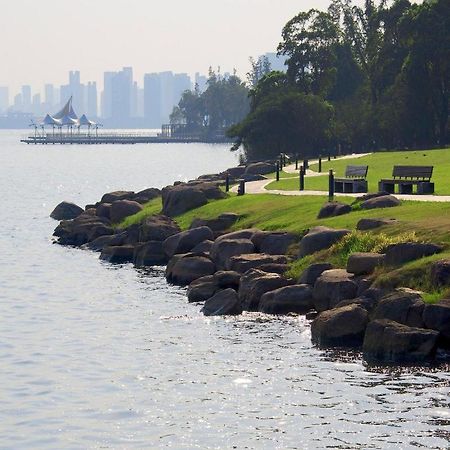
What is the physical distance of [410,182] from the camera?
180 ft

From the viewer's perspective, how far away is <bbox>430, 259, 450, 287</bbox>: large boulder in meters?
36.4

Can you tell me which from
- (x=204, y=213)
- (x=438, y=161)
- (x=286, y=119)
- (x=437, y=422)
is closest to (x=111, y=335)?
(x=437, y=422)

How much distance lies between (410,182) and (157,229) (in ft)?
43.0

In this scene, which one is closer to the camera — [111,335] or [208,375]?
[208,375]

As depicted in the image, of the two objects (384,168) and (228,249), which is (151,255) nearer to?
(228,249)

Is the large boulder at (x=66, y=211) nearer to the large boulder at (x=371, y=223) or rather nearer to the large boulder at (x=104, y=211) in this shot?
the large boulder at (x=104, y=211)

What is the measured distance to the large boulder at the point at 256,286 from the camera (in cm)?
4231

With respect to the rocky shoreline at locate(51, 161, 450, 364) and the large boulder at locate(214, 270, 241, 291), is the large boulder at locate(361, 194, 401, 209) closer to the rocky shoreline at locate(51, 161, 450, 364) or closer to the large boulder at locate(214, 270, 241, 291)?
the rocky shoreline at locate(51, 161, 450, 364)

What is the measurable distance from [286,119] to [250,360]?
78.7 meters

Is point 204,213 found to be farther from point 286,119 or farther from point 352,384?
point 286,119

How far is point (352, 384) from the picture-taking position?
104 ft

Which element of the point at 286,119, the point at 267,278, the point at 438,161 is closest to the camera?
the point at 267,278

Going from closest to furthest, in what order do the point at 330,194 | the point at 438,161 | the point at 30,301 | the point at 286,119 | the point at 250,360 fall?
the point at 250,360
the point at 30,301
the point at 330,194
the point at 438,161
the point at 286,119

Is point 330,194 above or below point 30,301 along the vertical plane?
above
